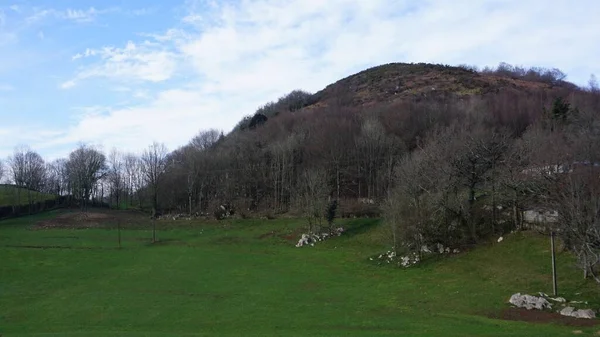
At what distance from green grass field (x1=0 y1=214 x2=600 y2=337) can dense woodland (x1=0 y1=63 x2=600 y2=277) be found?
446 centimetres

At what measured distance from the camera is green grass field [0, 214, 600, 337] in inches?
987

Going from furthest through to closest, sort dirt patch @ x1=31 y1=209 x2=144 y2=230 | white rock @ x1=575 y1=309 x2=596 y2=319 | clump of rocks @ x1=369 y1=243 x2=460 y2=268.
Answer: dirt patch @ x1=31 y1=209 x2=144 y2=230
clump of rocks @ x1=369 y1=243 x2=460 y2=268
white rock @ x1=575 y1=309 x2=596 y2=319

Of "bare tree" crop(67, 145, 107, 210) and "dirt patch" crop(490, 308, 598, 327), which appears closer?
"dirt patch" crop(490, 308, 598, 327)

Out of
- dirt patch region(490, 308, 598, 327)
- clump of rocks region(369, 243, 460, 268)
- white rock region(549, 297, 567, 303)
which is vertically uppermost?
clump of rocks region(369, 243, 460, 268)

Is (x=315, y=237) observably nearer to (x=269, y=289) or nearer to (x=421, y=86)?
(x=269, y=289)

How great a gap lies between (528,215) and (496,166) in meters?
5.64

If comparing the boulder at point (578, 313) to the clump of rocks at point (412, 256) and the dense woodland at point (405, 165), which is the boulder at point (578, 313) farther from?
the clump of rocks at point (412, 256)

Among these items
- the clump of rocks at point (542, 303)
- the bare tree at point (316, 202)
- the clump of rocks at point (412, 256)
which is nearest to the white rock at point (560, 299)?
the clump of rocks at point (542, 303)

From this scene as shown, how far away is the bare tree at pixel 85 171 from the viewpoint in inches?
4697

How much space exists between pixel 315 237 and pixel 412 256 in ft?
54.4

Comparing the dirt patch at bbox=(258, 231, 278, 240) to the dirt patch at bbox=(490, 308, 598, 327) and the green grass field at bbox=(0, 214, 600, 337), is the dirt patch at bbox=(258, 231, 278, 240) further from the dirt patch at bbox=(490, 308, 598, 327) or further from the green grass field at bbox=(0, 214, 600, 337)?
the dirt patch at bbox=(490, 308, 598, 327)

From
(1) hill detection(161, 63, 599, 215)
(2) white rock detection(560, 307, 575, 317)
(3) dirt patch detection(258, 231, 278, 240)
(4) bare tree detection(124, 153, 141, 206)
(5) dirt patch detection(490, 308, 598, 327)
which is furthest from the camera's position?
(4) bare tree detection(124, 153, 141, 206)

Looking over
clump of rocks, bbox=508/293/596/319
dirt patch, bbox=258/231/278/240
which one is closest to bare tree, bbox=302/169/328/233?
dirt patch, bbox=258/231/278/240

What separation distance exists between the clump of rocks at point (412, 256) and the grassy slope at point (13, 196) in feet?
301
